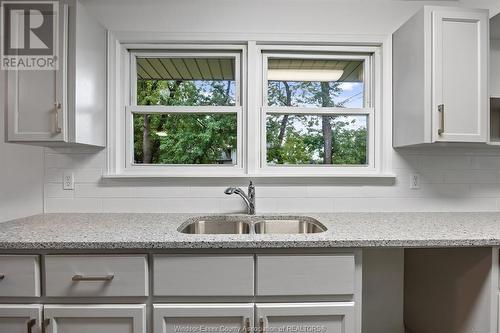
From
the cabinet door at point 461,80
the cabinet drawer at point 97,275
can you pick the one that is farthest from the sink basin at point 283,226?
the cabinet door at point 461,80

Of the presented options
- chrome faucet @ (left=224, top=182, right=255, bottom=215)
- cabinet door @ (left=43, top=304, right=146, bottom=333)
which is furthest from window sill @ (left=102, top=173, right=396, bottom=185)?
cabinet door @ (left=43, top=304, right=146, bottom=333)

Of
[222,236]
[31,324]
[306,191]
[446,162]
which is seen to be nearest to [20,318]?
[31,324]

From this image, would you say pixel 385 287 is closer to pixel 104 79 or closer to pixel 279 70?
pixel 279 70

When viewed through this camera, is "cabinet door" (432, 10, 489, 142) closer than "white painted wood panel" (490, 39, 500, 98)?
Yes

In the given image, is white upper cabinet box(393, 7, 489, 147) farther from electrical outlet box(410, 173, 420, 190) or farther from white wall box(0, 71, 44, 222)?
white wall box(0, 71, 44, 222)

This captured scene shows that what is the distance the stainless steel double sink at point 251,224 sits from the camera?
180 cm

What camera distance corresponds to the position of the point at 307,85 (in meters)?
2.02

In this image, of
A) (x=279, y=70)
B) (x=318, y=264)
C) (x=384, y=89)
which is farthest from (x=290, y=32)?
(x=318, y=264)

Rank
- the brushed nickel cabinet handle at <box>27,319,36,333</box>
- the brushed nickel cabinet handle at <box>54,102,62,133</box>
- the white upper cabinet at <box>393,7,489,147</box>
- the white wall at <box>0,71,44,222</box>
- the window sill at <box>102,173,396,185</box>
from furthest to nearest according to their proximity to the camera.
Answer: the window sill at <box>102,173,396,185</box> → the white wall at <box>0,71,44,222</box> → the white upper cabinet at <box>393,7,489,147</box> → the brushed nickel cabinet handle at <box>54,102,62,133</box> → the brushed nickel cabinet handle at <box>27,319,36,333</box>

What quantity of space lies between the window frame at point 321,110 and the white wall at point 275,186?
0.36ft

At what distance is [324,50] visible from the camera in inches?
77.5

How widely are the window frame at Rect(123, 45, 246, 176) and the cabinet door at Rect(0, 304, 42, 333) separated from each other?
0.96 metres

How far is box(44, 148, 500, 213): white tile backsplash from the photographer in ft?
6.25

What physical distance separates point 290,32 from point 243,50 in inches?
13.7
